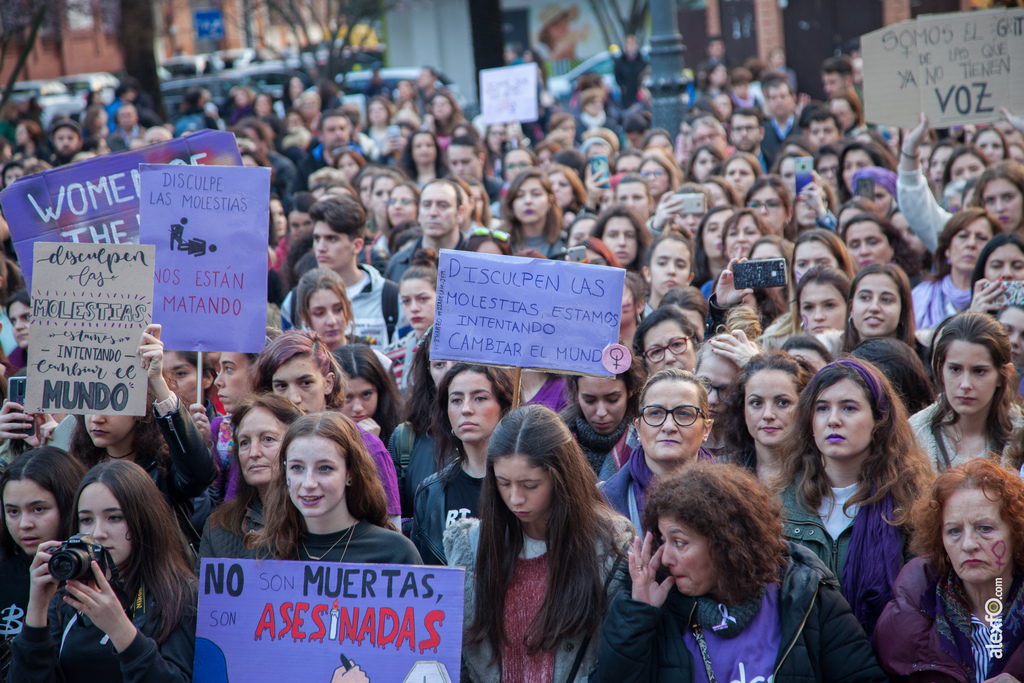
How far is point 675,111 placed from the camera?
44.8 feet

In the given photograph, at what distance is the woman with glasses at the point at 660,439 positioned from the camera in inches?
154

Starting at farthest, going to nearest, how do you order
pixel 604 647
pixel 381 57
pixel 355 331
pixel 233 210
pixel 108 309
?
pixel 381 57
pixel 355 331
pixel 233 210
pixel 108 309
pixel 604 647

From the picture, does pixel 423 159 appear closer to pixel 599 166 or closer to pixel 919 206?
pixel 599 166

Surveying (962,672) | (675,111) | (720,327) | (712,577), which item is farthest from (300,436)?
(675,111)

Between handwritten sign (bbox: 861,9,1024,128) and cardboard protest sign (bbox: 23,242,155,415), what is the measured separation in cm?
595

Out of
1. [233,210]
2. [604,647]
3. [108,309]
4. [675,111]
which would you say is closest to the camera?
[604,647]

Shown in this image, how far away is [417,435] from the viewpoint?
494 cm

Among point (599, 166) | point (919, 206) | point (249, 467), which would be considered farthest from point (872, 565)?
point (599, 166)

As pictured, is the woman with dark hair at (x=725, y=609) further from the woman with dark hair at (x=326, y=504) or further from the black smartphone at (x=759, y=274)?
the black smartphone at (x=759, y=274)

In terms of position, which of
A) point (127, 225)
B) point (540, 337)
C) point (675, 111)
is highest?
point (675, 111)

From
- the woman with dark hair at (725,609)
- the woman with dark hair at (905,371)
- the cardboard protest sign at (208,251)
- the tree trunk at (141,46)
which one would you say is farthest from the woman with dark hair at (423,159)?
the tree trunk at (141,46)

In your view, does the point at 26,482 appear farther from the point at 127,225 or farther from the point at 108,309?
the point at 127,225

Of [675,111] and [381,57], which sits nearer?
[675,111]

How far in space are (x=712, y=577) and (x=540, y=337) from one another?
1533 millimetres
